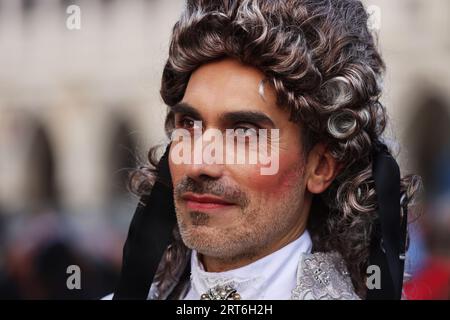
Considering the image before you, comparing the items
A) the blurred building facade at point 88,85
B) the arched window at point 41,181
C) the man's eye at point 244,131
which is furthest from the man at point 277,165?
the arched window at point 41,181

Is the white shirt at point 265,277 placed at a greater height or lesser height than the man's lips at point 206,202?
lesser

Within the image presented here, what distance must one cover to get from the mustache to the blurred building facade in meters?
6.44

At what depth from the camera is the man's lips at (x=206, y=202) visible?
241 centimetres

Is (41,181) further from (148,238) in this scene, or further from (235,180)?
(235,180)

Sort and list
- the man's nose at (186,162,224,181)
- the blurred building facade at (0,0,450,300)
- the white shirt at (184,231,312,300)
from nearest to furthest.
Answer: the man's nose at (186,162,224,181) → the white shirt at (184,231,312,300) → the blurred building facade at (0,0,450,300)

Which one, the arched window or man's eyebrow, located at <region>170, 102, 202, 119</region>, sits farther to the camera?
the arched window

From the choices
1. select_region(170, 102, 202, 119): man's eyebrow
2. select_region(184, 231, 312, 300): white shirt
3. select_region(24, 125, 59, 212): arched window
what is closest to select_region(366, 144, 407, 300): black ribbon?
select_region(184, 231, 312, 300): white shirt

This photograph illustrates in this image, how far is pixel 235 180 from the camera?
2.40 m

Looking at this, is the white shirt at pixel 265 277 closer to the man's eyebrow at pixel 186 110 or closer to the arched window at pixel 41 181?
the man's eyebrow at pixel 186 110

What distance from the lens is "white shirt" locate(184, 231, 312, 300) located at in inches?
99.4

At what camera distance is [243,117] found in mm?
2414

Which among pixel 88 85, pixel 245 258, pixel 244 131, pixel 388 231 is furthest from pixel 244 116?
pixel 88 85

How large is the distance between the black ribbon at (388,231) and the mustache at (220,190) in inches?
17.3

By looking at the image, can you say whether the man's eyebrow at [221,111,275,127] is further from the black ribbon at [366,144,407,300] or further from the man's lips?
the black ribbon at [366,144,407,300]
